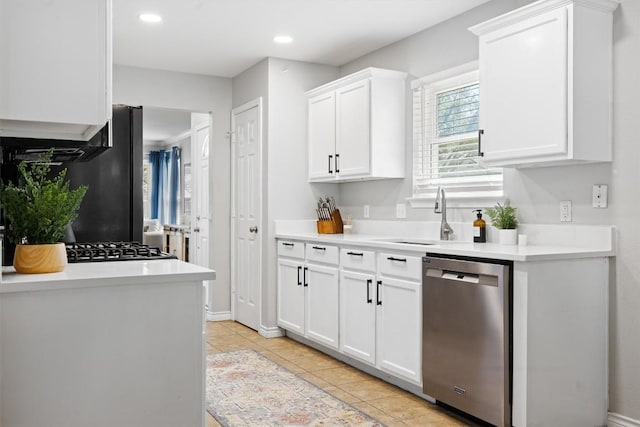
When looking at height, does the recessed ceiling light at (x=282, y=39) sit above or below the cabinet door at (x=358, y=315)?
above

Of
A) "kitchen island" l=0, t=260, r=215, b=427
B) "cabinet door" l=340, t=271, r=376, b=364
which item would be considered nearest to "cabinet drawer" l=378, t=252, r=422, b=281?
"cabinet door" l=340, t=271, r=376, b=364

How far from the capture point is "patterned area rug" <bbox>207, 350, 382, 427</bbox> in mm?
2972

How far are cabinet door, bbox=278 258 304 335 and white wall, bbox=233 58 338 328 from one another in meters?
0.14

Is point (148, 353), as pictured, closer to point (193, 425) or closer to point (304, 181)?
point (193, 425)

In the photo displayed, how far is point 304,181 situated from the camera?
5109 millimetres

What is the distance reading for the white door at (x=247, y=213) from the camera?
16.8ft

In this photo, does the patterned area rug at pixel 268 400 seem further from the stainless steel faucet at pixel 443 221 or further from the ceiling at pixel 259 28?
the ceiling at pixel 259 28

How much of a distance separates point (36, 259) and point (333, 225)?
3089 mm

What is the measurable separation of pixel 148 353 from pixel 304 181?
3243 millimetres

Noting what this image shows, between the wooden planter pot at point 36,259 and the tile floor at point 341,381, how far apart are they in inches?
53.6

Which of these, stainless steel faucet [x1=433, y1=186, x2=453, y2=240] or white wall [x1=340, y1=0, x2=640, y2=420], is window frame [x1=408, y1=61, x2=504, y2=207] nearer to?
stainless steel faucet [x1=433, y1=186, x2=453, y2=240]

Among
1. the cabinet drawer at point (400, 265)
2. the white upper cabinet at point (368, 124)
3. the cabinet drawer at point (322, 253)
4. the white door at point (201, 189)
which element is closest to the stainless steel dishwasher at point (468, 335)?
the cabinet drawer at point (400, 265)

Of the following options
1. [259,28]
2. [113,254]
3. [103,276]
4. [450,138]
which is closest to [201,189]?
[259,28]

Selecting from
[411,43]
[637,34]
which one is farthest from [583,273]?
[411,43]
